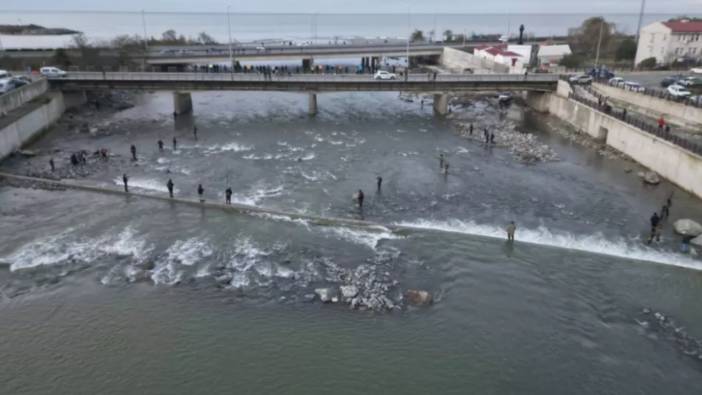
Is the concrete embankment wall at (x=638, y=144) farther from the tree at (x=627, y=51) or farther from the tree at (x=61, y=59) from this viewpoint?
the tree at (x=61, y=59)

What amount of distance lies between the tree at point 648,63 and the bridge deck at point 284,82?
2420 centimetres

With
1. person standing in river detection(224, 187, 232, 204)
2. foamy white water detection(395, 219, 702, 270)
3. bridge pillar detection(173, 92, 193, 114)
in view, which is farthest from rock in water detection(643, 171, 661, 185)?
bridge pillar detection(173, 92, 193, 114)

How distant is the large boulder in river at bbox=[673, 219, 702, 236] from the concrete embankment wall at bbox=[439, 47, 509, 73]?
53.8 meters

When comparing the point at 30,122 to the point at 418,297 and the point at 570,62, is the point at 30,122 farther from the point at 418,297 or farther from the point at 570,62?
A: the point at 570,62

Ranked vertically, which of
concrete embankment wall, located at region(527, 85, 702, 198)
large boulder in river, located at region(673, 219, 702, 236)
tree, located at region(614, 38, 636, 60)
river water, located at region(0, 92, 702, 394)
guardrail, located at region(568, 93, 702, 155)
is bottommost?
river water, located at region(0, 92, 702, 394)

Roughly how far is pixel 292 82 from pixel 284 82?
990mm

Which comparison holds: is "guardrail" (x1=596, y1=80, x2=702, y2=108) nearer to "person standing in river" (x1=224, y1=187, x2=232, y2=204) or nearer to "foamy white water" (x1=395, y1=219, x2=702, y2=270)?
"foamy white water" (x1=395, y1=219, x2=702, y2=270)

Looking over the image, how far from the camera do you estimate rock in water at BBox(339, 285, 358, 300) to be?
23719 millimetres

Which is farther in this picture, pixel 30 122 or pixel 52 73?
pixel 52 73

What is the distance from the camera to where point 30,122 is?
5038 cm

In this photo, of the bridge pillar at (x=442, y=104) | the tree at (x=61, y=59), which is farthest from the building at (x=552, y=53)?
the tree at (x=61, y=59)

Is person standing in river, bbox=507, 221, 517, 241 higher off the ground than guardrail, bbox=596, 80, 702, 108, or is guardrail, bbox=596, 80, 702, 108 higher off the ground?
guardrail, bbox=596, 80, 702, 108

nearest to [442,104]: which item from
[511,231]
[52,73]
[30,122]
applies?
[511,231]

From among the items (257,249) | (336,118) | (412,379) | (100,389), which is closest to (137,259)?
(257,249)
